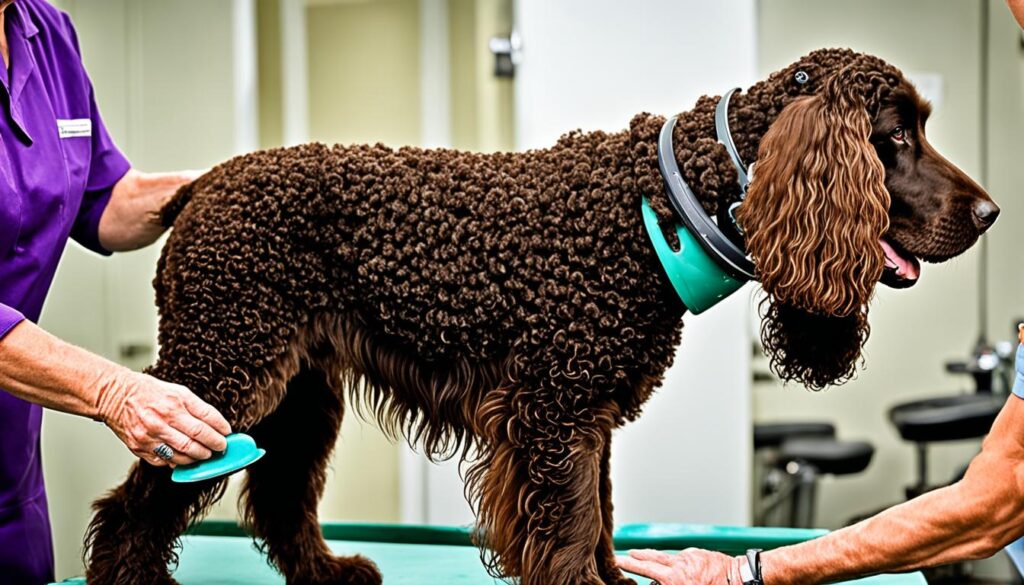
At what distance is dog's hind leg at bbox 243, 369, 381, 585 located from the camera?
1.63m

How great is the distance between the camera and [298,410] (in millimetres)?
1630

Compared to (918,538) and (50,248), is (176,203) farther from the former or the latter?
(918,538)

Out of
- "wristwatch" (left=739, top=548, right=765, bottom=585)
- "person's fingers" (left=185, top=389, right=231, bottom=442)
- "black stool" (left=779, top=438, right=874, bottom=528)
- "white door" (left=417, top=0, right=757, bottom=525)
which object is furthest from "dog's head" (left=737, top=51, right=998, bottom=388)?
"black stool" (left=779, top=438, right=874, bottom=528)

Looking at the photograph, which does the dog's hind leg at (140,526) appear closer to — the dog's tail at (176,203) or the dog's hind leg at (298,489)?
the dog's hind leg at (298,489)

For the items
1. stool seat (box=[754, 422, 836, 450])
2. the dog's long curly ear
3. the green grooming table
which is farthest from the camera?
stool seat (box=[754, 422, 836, 450])

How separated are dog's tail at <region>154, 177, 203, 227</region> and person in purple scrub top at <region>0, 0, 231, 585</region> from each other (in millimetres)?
132

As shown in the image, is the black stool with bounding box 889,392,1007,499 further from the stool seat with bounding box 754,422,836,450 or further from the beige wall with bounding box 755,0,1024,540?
the beige wall with bounding box 755,0,1024,540

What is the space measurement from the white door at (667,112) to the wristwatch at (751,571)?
4.63 feet

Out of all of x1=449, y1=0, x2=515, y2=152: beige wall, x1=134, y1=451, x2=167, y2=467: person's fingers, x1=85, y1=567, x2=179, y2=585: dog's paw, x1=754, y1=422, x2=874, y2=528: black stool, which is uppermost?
x1=449, y1=0, x2=515, y2=152: beige wall

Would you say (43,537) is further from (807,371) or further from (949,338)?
(949,338)

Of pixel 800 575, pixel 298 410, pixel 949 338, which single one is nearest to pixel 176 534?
pixel 298 410

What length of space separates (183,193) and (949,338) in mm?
3493

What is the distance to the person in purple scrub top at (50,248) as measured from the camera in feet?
4.28

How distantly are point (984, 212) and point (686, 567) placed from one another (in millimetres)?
588
